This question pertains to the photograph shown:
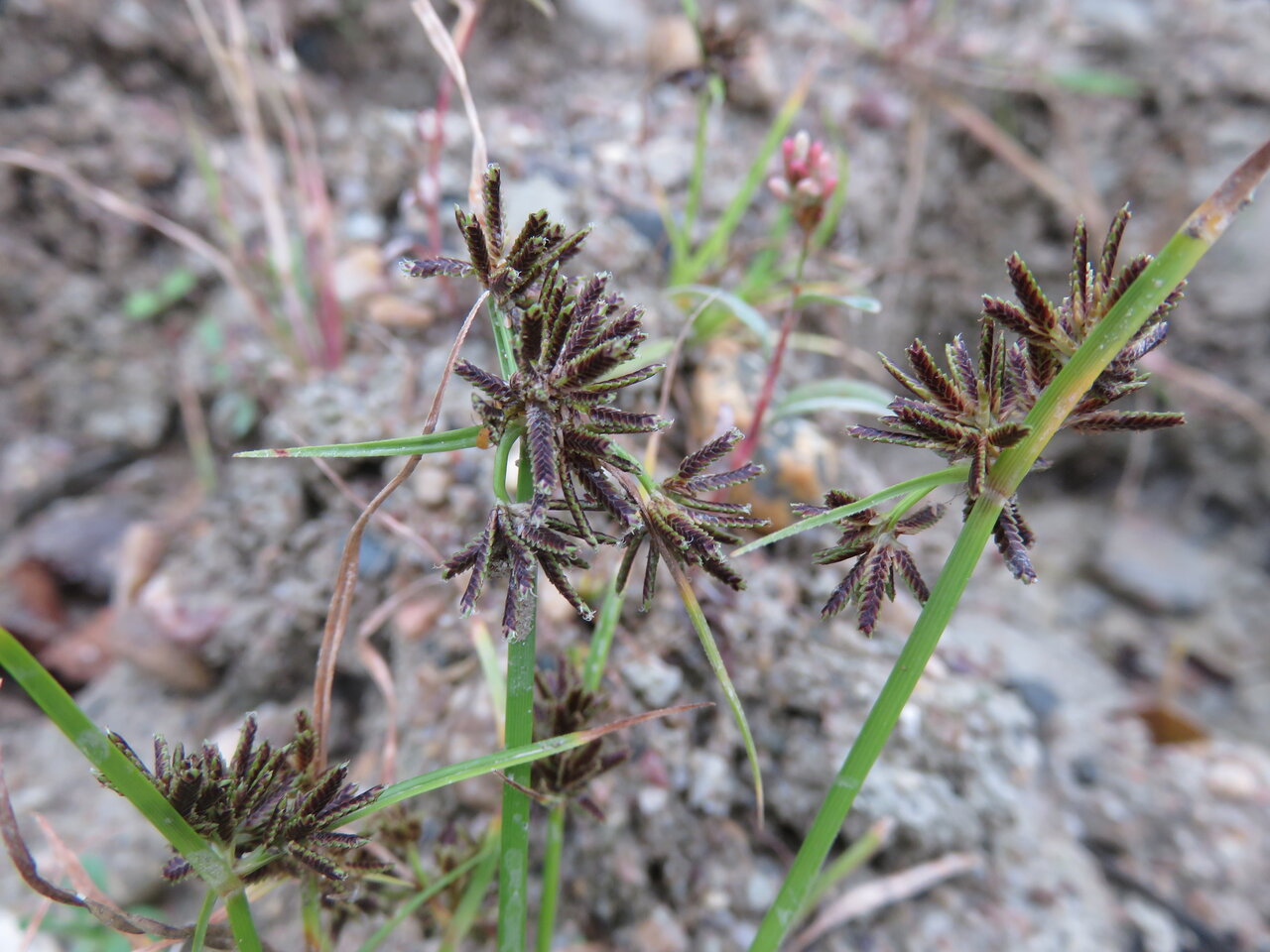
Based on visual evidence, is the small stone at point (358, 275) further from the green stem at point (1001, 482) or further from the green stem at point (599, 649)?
the green stem at point (1001, 482)

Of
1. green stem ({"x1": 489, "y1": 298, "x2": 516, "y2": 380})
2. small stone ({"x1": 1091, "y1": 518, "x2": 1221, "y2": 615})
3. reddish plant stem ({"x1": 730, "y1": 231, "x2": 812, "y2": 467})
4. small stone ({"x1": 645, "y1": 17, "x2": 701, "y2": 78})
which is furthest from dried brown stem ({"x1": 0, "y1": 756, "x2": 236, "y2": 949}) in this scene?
small stone ({"x1": 1091, "y1": 518, "x2": 1221, "y2": 615})

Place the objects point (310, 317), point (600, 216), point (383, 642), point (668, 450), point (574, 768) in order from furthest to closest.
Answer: point (600, 216) < point (310, 317) < point (668, 450) < point (383, 642) < point (574, 768)

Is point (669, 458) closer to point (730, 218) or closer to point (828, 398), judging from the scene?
point (828, 398)

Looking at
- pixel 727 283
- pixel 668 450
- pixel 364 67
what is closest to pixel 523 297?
pixel 668 450

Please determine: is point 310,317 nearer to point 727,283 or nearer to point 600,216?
point 600,216

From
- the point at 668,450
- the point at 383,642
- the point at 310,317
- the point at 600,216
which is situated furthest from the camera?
the point at 600,216

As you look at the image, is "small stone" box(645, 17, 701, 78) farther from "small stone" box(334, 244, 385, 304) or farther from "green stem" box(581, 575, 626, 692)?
"green stem" box(581, 575, 626, 692)

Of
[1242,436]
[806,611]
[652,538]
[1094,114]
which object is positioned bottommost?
[806,611]
